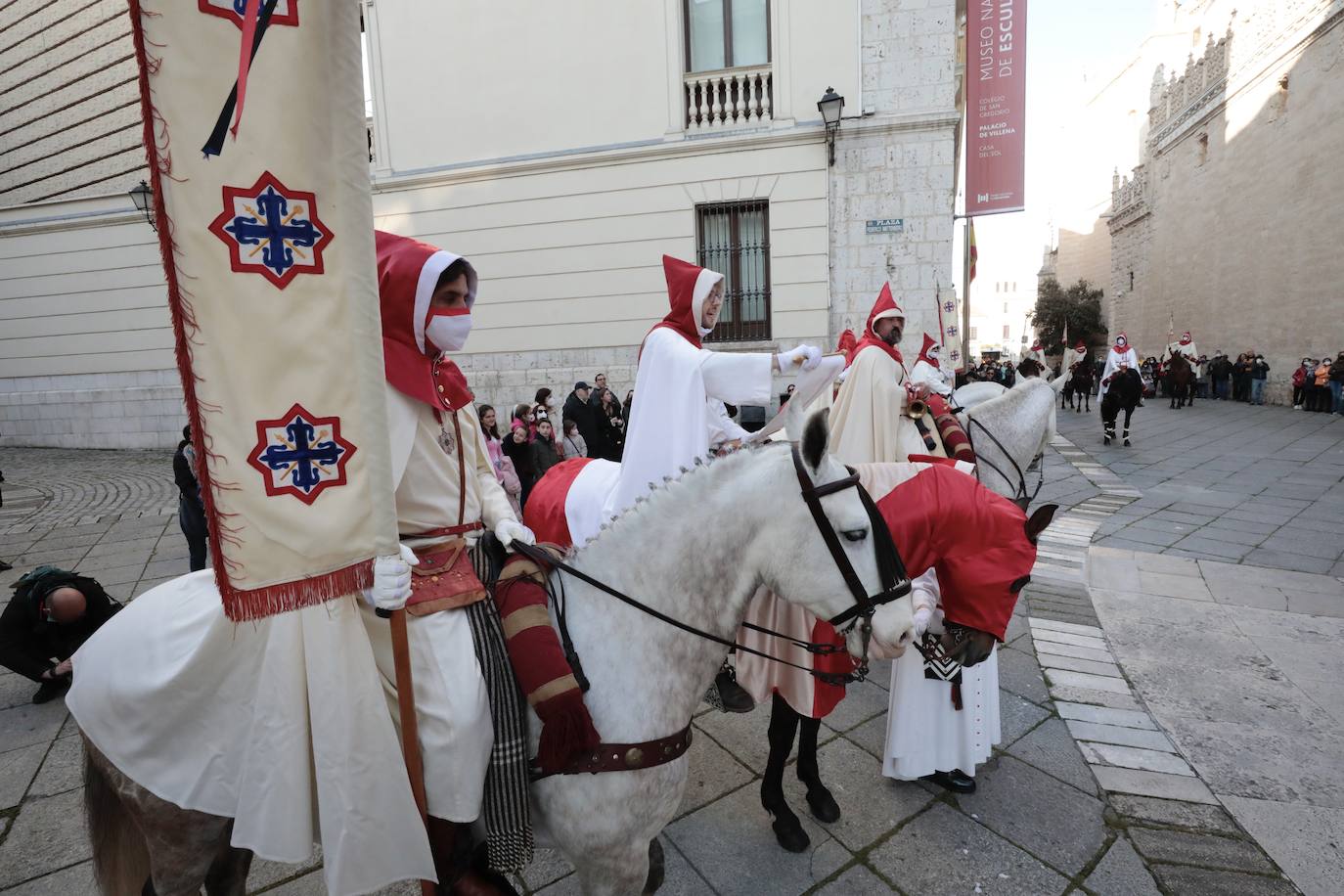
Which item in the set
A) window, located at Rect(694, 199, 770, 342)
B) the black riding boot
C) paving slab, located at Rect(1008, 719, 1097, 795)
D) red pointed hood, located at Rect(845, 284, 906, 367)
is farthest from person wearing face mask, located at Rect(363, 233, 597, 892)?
window, located at Rect(694, 199, 770, 342)

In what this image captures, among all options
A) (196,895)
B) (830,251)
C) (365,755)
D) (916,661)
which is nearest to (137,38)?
(365,755)

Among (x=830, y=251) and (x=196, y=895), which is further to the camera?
(x=830, y=251)

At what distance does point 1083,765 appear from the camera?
10.7 feet

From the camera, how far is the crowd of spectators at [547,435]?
692cm

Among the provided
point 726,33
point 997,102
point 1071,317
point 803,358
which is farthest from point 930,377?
point 1071,317

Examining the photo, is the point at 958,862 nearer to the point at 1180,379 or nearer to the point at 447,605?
the point at 447,605

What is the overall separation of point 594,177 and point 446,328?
10.5 meters

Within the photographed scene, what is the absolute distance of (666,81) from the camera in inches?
427

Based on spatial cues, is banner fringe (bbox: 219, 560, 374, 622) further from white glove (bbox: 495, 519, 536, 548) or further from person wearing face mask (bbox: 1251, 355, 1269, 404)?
person wearing face mask (bbox: 1251, 355, 1269, 404)

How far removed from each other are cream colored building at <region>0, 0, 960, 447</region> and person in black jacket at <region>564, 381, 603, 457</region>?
8.31 feet

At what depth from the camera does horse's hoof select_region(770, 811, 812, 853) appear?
2.71m

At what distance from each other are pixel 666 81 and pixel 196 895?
11.9 meters

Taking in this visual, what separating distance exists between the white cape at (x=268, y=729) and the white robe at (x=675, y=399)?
130 centimetres

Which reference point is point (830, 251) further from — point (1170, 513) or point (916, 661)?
point (916, 661)
